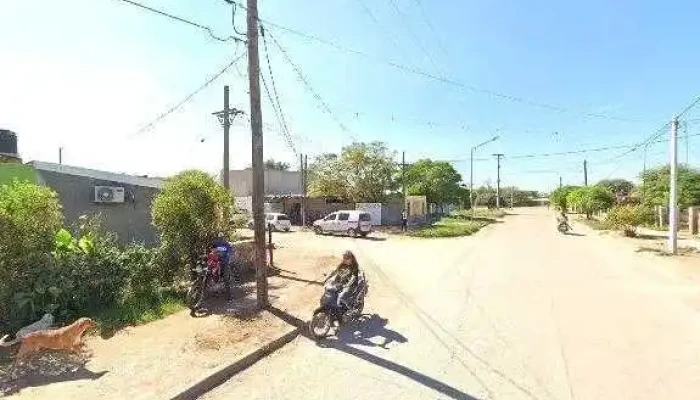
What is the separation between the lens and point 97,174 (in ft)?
50.2

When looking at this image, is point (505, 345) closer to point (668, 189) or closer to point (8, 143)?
point (8, 143)

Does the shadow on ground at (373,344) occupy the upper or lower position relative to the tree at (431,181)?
lower

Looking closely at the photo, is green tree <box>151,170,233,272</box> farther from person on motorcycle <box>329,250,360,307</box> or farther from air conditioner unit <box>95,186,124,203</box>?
air conditioner unit <box>95,186,124,203</box>

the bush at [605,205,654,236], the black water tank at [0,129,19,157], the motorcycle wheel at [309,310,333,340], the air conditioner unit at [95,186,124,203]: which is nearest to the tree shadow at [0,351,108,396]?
the motorcycle wheel at [309,310,333,340]

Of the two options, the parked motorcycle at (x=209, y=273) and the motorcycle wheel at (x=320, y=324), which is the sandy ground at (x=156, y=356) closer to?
the parked motorcycle at (x=209, y=273)

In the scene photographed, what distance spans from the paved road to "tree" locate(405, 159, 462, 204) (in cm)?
4001

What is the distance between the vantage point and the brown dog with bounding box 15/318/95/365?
6.71 meters

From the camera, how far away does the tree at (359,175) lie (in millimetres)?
44781

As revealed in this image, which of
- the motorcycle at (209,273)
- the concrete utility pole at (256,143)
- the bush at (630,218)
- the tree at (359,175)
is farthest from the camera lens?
the tree at (359,175)

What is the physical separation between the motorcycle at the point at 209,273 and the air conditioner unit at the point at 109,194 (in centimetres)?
565

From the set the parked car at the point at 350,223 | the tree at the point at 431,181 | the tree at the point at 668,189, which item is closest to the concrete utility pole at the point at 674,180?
the parked car at the point at 350,223

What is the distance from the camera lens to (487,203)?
108m

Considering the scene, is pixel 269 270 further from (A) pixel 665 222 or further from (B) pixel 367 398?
(A) pixel 665 222

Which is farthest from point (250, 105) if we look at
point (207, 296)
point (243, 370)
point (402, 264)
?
point (402, 264)
